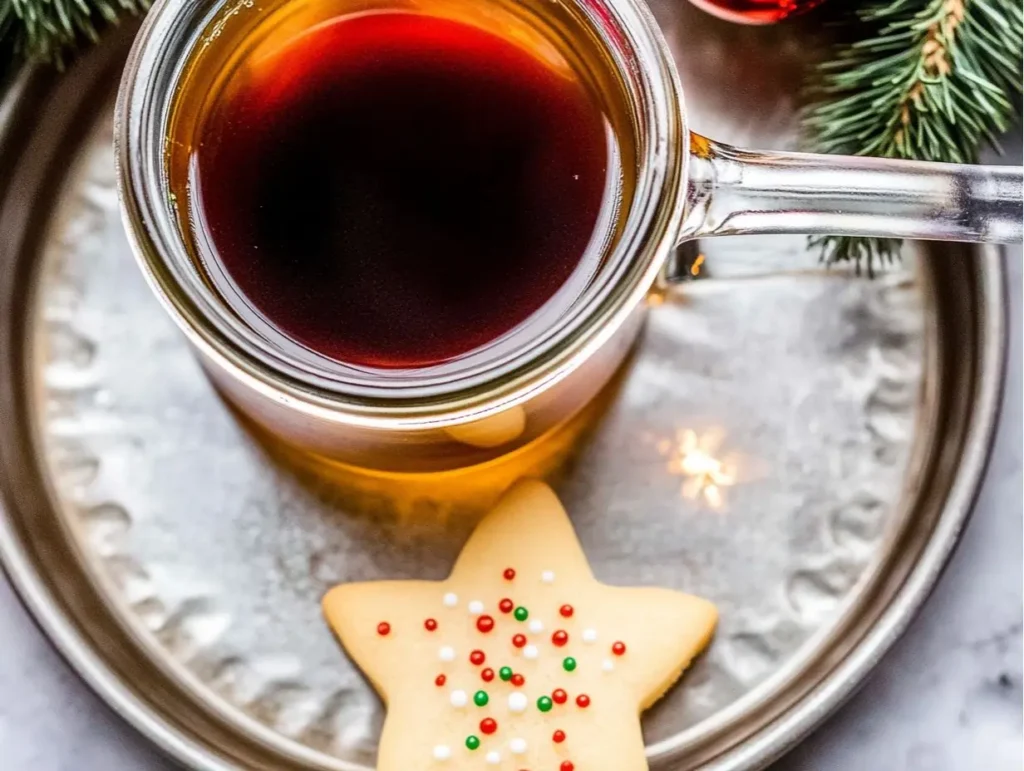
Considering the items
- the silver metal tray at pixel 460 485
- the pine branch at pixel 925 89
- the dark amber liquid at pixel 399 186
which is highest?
the pine branch at pixel 925 89

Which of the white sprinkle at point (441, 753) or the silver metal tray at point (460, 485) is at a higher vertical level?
the silver metal tray at point (460, 485)

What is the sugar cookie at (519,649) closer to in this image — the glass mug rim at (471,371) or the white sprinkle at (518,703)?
the white sprinkle at (518,703)

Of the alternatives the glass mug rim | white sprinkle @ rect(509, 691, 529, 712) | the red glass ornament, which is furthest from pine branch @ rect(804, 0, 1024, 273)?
white sprinkle @ rect(509, 691, 529, 712)

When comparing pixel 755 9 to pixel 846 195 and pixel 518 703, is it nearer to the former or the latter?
pixel 846 195

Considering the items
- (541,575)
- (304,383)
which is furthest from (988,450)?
(304,383)

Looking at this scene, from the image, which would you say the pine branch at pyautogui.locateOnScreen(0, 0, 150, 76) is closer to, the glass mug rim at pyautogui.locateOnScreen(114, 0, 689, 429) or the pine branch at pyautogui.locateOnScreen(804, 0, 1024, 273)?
the glass mug rim at pyautogui.locateOnScreen(114, 0, 689, 429)

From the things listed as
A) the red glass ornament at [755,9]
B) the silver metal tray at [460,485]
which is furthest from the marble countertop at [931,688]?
the red glass ornament at [755,9]
